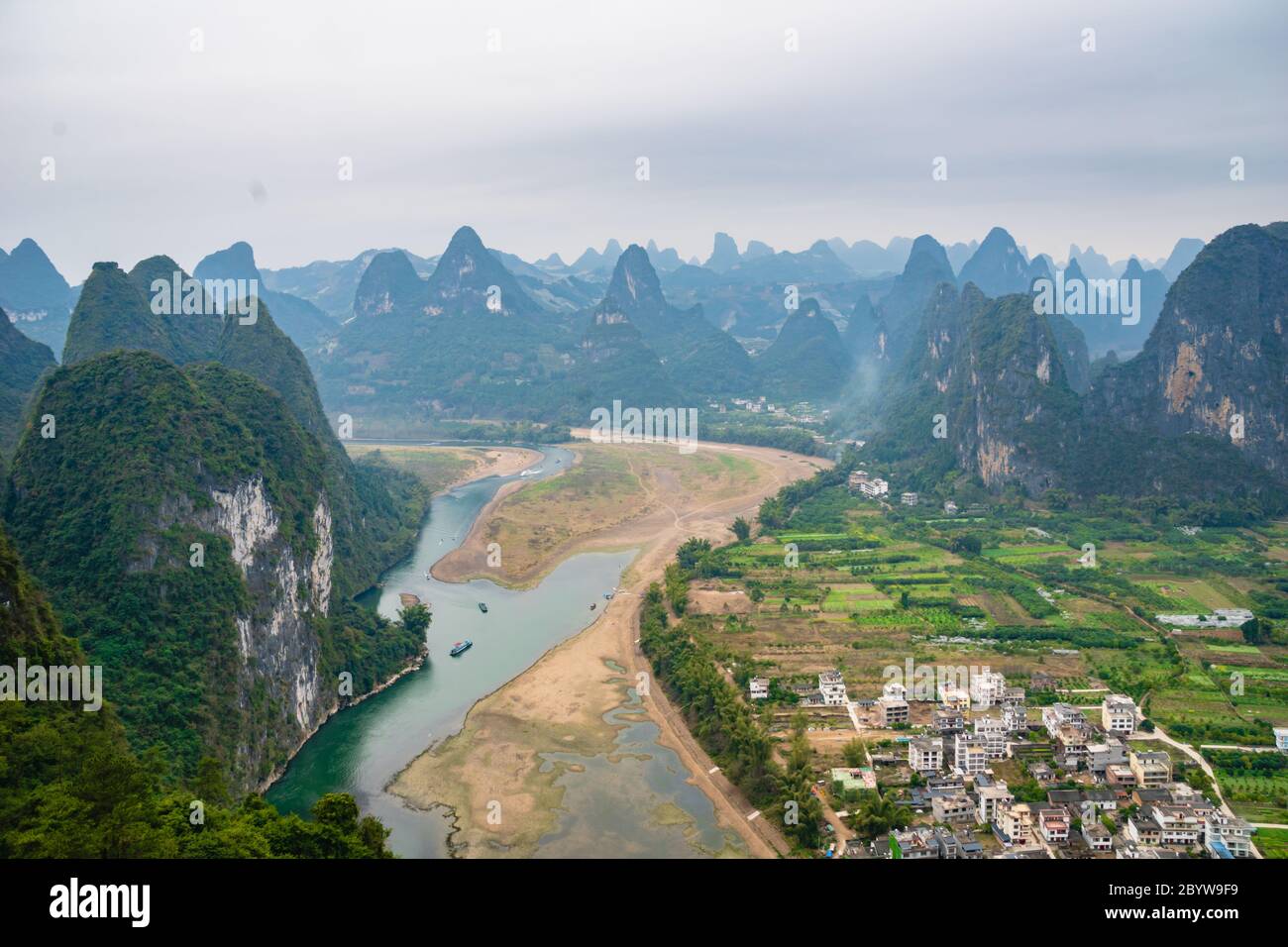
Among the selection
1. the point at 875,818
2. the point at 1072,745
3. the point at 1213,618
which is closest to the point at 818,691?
the point at 1072,745

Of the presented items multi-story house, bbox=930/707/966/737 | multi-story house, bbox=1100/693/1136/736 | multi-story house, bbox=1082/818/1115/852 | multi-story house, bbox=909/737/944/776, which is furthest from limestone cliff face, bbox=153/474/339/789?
multi-story house, bbox=1100/693/1136/736

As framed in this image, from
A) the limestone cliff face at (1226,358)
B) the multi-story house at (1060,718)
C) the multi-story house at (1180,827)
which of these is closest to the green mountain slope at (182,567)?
the multi-story house at (1060,718)

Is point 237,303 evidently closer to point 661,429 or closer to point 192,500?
point 192,500

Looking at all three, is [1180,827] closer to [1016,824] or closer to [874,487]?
[1016,824]

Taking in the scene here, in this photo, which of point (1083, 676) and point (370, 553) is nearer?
point (1083, 676)

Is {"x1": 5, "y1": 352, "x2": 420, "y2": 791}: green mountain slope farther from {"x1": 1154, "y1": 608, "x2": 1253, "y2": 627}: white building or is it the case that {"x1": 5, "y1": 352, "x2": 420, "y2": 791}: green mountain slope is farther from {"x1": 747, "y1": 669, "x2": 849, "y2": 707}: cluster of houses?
{"x1": 1154, "y1": 608, "x2": 1253, "y2": 627}: white building

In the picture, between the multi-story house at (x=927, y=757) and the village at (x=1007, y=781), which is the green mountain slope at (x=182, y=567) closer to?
the village at (x=1007, y=781)
